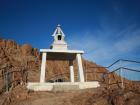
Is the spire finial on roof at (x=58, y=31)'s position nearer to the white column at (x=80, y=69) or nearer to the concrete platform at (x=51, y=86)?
the white column at (x=80, y=69)

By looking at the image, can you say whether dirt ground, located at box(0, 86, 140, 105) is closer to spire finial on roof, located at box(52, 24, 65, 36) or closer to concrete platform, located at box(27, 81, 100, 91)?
concrete platform, located at box(27, 81, 100, 91)

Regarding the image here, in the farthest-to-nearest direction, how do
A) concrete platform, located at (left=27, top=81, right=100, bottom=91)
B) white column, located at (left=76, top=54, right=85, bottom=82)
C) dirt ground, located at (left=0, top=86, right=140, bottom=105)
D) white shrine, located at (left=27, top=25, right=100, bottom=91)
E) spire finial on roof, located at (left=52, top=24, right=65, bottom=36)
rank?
spire finial on roof, located at (left=52, top=24, right=65, bottom=36) < white column, located at (left=76, top=54, right=85, bottom=82) < white shrine, located at (left=27, top=25, right=100, bottom=91) < concrete platform, located at (left=27, top=81, right=100, bottom=91) < dirt ground, located at (left=0, top=86, right=140, bottom=105)

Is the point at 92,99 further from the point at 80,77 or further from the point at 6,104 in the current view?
the point at 80,77

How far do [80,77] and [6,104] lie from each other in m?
7.37

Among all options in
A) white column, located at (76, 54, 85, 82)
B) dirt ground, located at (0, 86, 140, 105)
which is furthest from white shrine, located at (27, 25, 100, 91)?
dirt ground, located at (0, 86, 140, 105)

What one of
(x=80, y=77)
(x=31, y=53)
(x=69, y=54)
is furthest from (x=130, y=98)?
(x=31, y=53)

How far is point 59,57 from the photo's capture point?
21.2 meters

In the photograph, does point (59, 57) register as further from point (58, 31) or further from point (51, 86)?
point (51, 86)

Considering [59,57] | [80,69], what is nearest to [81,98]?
[80,69]

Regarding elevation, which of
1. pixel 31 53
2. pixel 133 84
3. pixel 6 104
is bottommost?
pixel 6 104

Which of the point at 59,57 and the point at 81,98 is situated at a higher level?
the point at 59,57

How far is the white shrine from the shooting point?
1603 centimetres

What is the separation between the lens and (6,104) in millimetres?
13289

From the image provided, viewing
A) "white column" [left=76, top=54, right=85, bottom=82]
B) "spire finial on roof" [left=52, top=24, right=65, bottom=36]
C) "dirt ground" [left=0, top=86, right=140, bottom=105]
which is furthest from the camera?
"spire finial on roof" [left=52, top=24, right=65, bottom=36]
